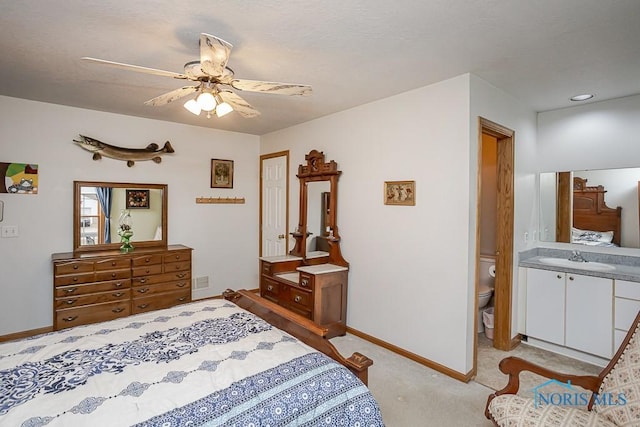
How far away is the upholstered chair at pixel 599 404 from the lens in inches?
62.6

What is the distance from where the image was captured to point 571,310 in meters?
3.14

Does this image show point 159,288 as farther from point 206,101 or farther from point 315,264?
point 206,101

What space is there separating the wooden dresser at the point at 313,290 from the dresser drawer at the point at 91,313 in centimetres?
158

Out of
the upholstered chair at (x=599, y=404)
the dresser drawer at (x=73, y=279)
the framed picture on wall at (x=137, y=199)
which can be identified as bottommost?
the upholstered chair at (x=599, y=404)

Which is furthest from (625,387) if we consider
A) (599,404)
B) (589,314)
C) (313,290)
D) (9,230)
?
(9,230)

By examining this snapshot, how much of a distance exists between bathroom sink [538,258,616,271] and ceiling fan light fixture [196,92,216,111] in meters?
3.47

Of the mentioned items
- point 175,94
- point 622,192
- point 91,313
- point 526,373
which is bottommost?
point 526,373

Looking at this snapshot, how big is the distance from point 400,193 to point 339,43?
59.5 inches

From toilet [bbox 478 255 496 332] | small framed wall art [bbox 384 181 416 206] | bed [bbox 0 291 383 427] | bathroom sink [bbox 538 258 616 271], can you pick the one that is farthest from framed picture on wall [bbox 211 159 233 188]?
bathroom sink [bbox 538 258 616 271]

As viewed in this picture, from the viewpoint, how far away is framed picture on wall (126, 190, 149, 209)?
4082 millimetres

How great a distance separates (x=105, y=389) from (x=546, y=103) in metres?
4.29

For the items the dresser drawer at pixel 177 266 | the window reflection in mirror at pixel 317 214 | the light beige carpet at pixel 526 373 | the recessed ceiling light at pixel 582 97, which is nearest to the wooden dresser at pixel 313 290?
the window reflection in mirror at pixel 317 214

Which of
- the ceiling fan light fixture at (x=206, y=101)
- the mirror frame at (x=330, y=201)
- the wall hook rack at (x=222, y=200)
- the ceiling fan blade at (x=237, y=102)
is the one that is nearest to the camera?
the ceiling fan light fixture at (x=206, y=101)

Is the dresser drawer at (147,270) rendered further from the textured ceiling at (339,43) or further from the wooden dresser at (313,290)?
the textured ceiling at (339,43)
